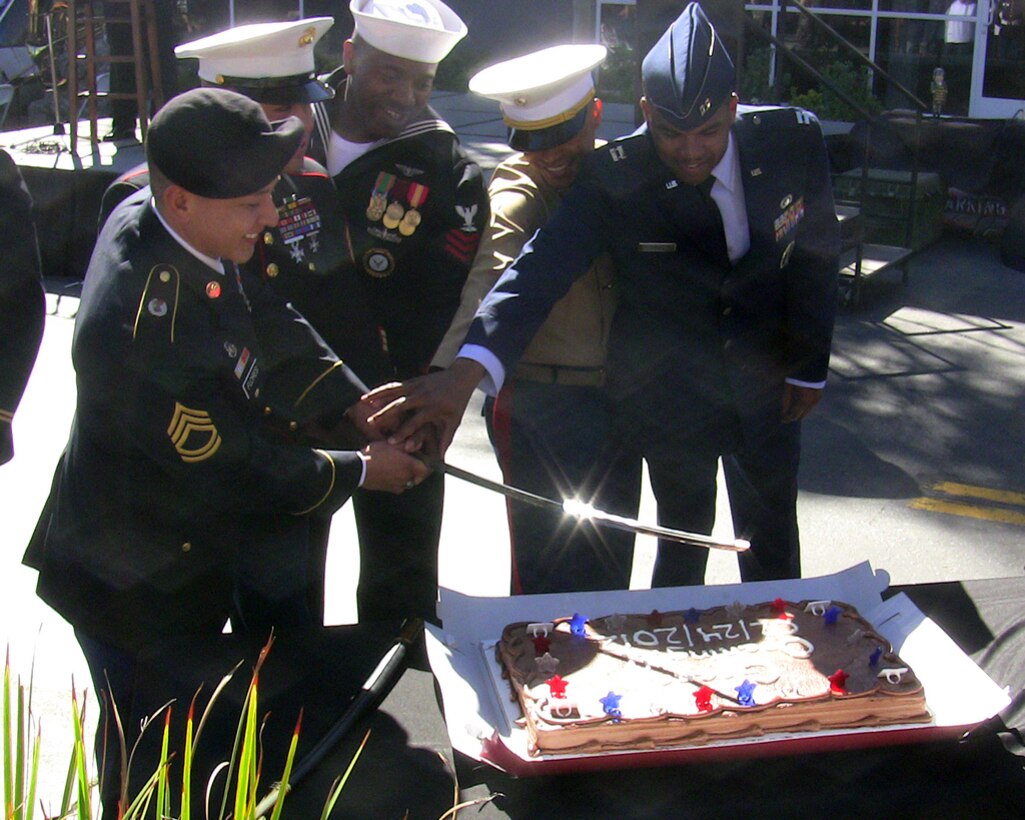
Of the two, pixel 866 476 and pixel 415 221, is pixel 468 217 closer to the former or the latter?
pixel 415 221

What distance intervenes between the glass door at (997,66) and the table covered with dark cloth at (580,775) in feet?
27.3

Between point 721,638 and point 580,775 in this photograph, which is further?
point 721,638

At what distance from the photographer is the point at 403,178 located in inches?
105

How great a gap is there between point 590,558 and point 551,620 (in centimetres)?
60

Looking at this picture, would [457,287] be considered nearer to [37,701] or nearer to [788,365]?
[788,365]

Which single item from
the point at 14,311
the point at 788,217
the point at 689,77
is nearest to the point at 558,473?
the point at 788,217

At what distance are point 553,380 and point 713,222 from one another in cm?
48

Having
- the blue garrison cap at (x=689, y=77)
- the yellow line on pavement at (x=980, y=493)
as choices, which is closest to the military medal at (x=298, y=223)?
the blue garrison cap at (x=689, y=77)

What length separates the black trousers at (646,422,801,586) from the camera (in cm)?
258

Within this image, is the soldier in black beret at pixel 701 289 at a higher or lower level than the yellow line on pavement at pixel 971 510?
higher

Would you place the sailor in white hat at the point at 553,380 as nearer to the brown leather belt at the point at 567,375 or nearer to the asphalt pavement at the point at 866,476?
the brown leather belt at the point at 567,375

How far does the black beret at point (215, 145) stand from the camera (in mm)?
1774

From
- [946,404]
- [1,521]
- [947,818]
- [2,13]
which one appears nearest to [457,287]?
[947,818]

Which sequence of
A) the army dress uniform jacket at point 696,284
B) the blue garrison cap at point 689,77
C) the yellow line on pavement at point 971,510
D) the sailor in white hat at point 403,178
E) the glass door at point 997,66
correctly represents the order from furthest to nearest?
the glass door at point 997,66
the yellow line on pavement at point 971,510
the sailor in white hat at point 403,178
the army dress uniform jacket at point 696,284
the blue garrison cap at point 689,77
